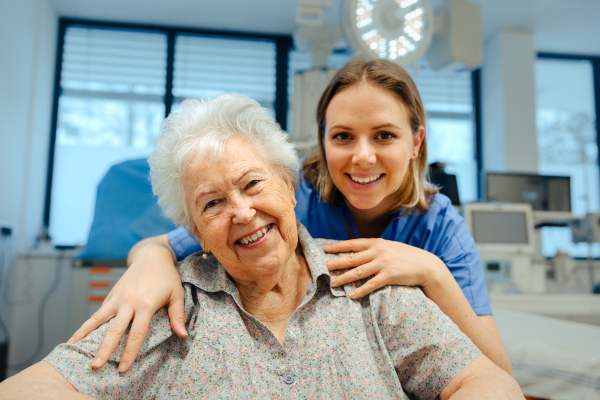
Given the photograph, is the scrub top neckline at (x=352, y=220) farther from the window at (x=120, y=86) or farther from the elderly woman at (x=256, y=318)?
the window at (x=120, y=86)

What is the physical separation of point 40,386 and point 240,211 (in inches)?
19.6

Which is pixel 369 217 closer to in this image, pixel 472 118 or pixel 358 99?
pixel 358 99

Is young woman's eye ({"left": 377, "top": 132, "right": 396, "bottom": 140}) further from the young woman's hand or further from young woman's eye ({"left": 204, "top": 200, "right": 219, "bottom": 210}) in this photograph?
the young woman's hand

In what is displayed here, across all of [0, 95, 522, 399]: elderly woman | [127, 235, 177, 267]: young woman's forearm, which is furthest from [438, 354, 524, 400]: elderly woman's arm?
[127, 235, 177, 267]: young woman's forearm

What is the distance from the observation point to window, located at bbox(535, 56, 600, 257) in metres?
4.81

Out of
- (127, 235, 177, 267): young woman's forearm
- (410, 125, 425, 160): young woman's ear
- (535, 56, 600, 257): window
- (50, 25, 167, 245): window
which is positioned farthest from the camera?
(535, 56, 600, 257): window

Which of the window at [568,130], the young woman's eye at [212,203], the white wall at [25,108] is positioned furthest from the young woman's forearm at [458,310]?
the window at [568,130]

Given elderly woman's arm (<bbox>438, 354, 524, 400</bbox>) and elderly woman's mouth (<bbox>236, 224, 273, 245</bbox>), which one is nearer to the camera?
elderly woman's arm (<bbox>438, 354, 524, 400</bbox>)

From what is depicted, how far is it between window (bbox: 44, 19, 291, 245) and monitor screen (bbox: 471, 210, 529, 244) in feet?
8.07

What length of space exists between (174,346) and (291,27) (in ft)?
13.5

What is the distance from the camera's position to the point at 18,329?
3637mm

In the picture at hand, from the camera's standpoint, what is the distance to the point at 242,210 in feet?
3.42

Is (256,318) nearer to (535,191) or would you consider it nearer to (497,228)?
(497,228)

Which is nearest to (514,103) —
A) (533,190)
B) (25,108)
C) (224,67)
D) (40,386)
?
(533,190)
